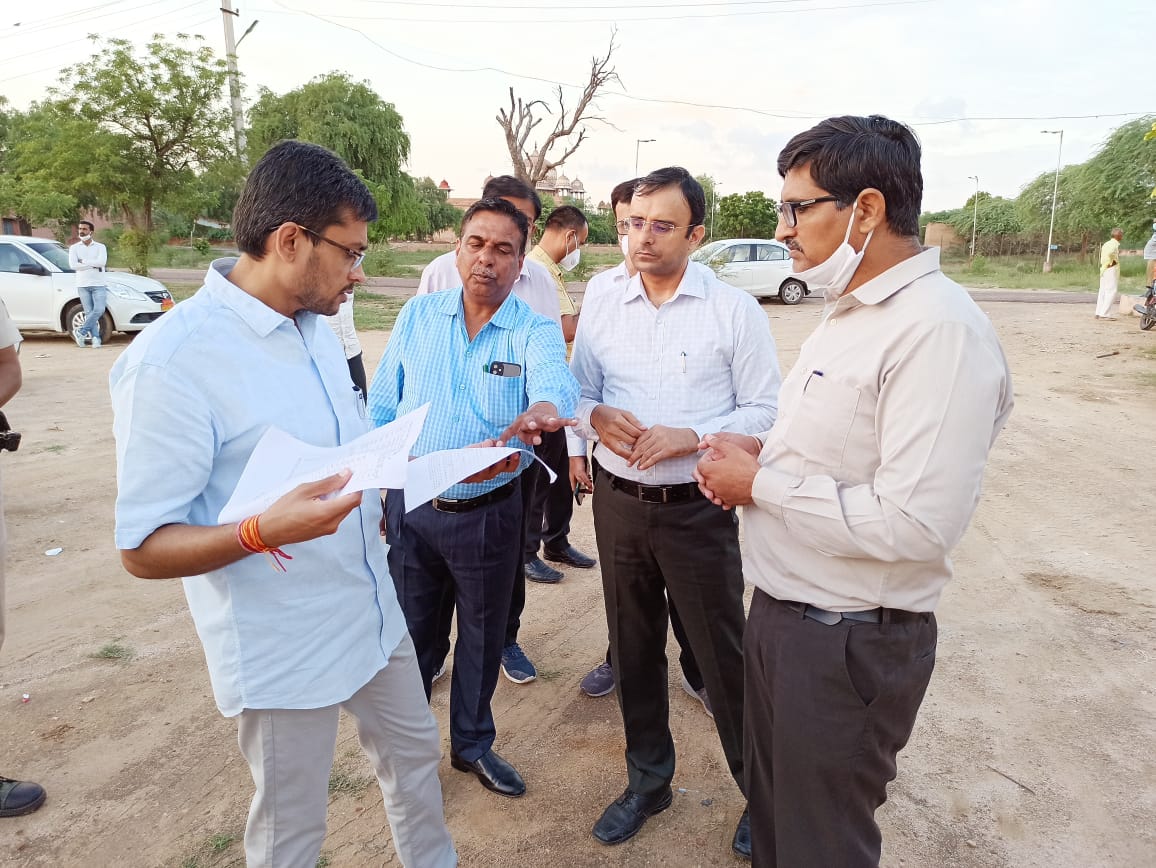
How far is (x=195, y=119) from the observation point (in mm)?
18156

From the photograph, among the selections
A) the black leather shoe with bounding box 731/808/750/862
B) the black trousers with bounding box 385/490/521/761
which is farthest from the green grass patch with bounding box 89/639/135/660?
the black leather shoe with bounding box 731/808/750/862

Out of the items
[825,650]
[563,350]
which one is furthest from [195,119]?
[825,650]

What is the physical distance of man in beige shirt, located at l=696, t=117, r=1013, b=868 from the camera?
1438 millimetres

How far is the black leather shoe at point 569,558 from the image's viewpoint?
16.0 feet

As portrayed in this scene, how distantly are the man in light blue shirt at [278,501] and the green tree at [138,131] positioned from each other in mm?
18848

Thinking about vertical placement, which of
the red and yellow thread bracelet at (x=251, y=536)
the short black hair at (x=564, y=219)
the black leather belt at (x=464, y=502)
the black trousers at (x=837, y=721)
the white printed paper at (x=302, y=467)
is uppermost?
the short black hair at (x=564, y=219)

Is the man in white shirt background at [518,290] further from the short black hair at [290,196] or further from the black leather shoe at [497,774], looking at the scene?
the short black hair at [290,196]

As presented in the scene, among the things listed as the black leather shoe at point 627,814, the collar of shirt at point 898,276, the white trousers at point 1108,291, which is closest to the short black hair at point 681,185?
the collar of shirt at point 898,276

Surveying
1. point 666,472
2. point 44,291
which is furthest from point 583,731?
point 44,291

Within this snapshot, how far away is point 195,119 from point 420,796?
20.3 metres

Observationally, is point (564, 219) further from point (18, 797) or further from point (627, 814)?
point (18, 797)

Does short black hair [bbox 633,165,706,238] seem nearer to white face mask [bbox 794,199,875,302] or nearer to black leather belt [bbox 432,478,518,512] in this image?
white face mask [bbox 794,199,875,302]

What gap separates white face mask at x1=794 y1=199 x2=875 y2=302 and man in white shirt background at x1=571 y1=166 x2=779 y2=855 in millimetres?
814

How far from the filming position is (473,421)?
2.63 metres
